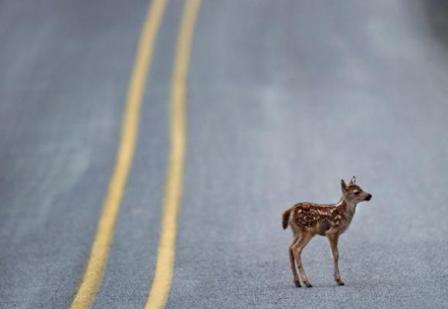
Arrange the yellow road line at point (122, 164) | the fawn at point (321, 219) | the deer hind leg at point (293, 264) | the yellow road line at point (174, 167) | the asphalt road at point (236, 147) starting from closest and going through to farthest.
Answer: the fawn at point (321, 219)
the deer hind leg at point (293, 264)
the yellow road line at point (174, 167)
the asphalt road at point (236, 147)
the yellow road line at point (122, 164)

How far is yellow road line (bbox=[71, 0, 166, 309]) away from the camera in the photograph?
11484mm

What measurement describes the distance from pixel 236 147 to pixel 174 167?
3.95 feet

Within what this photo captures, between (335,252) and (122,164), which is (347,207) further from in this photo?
(122,164)

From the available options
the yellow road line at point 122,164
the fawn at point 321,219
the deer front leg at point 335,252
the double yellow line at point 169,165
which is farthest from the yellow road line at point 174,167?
the deer front leg at point 335,252

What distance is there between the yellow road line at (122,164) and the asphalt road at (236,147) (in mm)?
116

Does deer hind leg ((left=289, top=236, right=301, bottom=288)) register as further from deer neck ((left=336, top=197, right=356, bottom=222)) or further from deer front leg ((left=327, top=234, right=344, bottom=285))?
deer neck ((left=336, top=197, right=356, bottom=222))

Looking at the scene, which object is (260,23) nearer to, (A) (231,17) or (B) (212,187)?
(A) (231,17)

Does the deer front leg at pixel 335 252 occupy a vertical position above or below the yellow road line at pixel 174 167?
below

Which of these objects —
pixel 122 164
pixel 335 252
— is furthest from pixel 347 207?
pixel 122 164

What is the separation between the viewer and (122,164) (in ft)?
55.7

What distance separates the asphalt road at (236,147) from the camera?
37.1 ft

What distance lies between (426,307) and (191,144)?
858cm

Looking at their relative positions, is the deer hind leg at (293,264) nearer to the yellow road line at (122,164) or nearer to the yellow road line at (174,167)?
the yellow road line at (174,167)

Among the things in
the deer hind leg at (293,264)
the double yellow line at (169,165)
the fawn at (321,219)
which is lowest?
the deer hind leg at (293,264)
